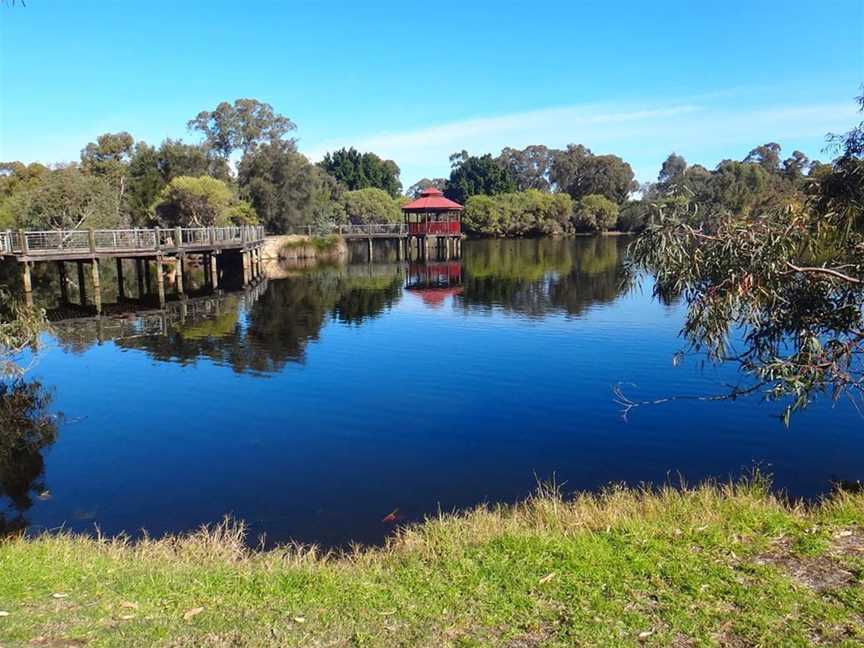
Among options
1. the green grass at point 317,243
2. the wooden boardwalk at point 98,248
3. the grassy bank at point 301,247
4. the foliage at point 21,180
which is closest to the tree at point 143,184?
the foliage at point 21,180

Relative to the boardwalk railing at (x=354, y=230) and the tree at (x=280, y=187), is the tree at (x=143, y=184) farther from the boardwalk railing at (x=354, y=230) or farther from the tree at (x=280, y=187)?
the boardwalk railing at (x=354, y=230)

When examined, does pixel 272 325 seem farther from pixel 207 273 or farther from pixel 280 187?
pixel 280 187

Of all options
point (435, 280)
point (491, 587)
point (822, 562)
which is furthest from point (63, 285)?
point (822, 562)

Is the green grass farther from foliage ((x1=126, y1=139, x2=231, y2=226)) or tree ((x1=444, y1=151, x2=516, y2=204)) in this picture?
tree ((x1=444, y1=151, x2=516, y2=204))

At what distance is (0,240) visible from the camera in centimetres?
2825

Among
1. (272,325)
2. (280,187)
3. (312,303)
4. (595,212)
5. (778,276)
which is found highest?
(280,187)

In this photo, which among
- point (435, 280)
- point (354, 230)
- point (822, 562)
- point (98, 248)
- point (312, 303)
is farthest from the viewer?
point (354, 230)

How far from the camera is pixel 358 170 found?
100250 mm

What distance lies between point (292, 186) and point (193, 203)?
45.3ft

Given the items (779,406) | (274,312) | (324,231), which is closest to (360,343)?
(274,312)

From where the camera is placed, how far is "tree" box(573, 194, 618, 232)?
9875cm

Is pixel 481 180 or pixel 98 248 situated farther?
pixel 481 180

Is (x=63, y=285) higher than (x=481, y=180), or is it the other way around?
(x=481, y=180)

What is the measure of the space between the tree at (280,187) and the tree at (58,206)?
23157 millimetres
